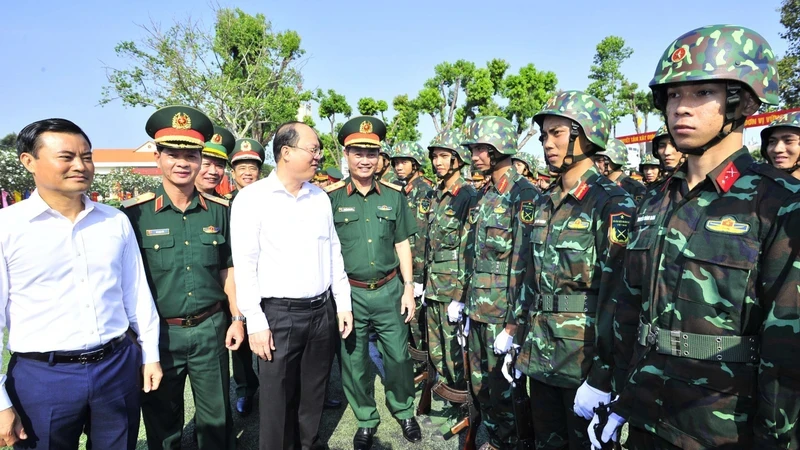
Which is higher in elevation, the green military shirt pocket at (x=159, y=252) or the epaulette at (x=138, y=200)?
the epaulette at (x=138, y=200)

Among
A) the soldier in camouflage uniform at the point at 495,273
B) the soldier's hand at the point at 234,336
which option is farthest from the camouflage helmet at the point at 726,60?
the soldier's hand at the point at 234,336

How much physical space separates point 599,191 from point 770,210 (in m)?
1.09

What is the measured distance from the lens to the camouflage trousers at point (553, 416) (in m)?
2.63

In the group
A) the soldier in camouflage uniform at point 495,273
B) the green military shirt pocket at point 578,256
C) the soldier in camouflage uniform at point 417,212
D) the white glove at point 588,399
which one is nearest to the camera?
the white glove at point 588,399

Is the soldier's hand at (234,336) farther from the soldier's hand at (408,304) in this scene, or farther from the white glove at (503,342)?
the white glove at (503,342)

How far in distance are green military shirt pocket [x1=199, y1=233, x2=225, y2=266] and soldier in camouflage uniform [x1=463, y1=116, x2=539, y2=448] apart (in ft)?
6.79

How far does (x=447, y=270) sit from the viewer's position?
15.4 ft

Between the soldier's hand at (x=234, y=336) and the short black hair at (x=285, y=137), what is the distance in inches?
52.3

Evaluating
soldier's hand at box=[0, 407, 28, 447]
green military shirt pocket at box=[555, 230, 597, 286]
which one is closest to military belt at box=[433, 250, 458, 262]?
green military shirt pocket at box=[555, 230, 597, 286]

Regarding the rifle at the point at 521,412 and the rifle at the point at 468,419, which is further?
the rifle at the point at 468,419

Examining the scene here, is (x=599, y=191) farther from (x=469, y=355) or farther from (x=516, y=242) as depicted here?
(x=469, y=355)

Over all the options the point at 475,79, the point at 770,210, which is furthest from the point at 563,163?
the point at 475,79

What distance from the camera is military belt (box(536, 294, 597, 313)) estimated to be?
257 cm

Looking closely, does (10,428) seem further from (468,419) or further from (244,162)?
(244,162)
